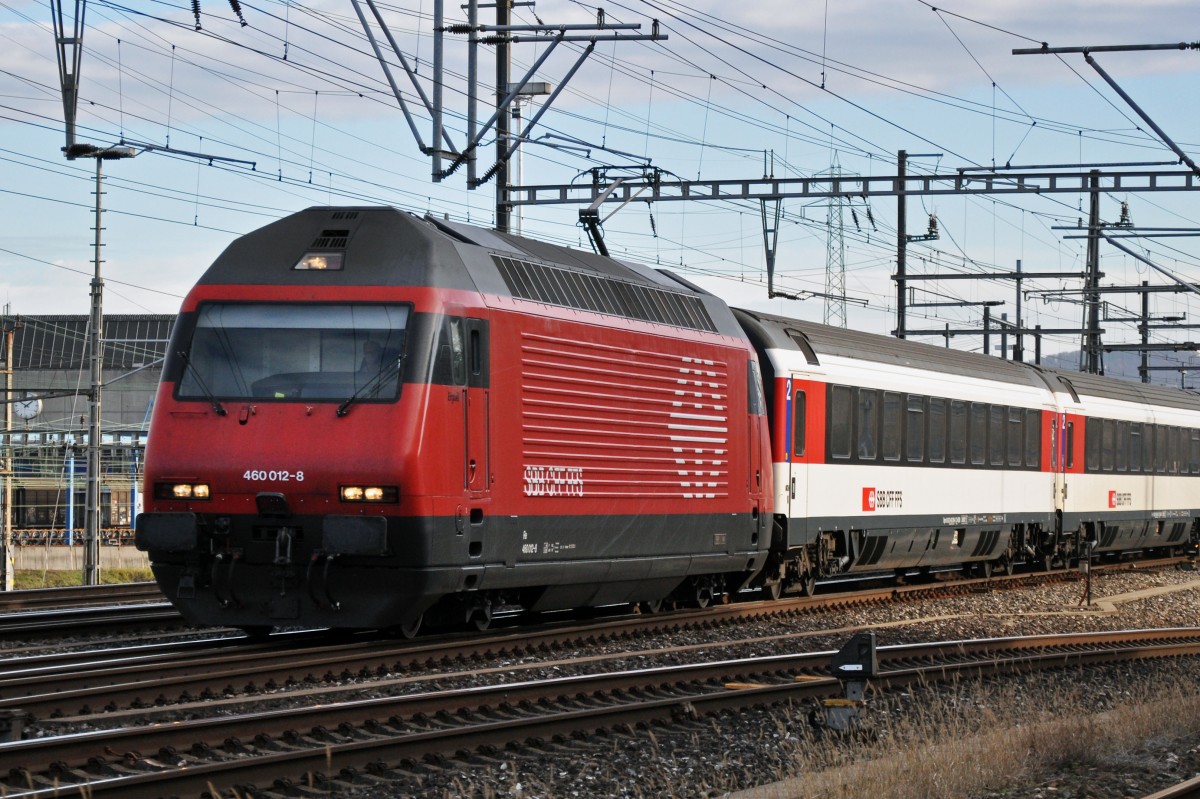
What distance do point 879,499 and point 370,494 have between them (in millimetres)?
11238

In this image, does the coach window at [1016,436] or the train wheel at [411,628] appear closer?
the train wheel at [411,628]

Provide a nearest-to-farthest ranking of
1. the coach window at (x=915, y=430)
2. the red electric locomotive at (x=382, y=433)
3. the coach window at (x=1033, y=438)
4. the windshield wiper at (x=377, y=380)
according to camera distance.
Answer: the red electric locomotive at (x=382, y=433)
the windshield wiper at (x=377, y=380)
the coach window at (x=915, y=430)
the coach window at (x=1033, y=438)

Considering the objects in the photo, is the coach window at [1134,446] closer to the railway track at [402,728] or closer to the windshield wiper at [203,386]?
the railway track at [402,728]

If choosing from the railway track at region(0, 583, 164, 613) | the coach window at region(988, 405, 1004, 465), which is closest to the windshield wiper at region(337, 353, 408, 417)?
the railway track at region(0, 583, 164, 613)

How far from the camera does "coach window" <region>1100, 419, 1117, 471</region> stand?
102ft

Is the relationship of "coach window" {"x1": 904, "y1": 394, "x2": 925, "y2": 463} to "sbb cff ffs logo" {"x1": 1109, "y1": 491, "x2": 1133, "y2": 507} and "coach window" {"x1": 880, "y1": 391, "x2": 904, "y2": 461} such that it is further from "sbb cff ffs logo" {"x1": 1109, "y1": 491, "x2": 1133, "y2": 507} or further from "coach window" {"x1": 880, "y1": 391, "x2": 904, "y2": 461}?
"sbb cff ffs logo" {"x1": 1109, "y1": 491, "x2": 1133, "y2": 507}

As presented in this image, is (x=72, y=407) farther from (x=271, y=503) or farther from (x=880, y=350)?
(x=271, y=503)

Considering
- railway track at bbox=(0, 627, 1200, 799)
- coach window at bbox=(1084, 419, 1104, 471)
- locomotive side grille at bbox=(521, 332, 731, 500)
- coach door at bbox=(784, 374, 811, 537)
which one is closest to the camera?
railway track at bbox=(0, 627, 1200, 799)

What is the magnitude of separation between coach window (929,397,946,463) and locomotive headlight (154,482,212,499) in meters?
13.6

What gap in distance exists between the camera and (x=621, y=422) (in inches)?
646

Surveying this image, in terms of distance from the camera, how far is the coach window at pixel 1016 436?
1067 inches

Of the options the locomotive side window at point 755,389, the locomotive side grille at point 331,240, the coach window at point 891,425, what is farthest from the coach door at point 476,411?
the coach window at point 891,425

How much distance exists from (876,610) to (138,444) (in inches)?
1471

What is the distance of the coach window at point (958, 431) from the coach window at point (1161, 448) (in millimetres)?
10667
